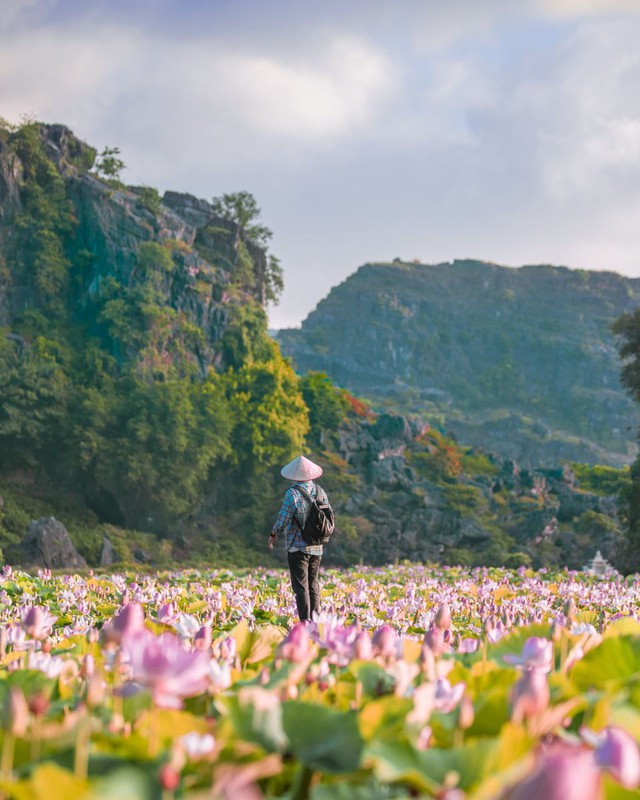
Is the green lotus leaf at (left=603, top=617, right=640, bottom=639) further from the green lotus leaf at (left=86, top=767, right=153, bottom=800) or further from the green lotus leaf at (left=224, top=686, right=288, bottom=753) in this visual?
the green lotus leaf at (left=86, top=767, right=153, bottom=800)

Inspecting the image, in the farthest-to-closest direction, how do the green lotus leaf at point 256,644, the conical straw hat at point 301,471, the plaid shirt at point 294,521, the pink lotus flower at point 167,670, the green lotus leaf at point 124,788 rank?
the conical straw hat at point 301,471 < the plaid shirt at point 294,521 < the green lotus leaf at point 256,644 < the pink lotus flower at point 167,670 < the green lotus leaf at point 124,788

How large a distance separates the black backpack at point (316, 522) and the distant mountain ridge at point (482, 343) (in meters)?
95.6

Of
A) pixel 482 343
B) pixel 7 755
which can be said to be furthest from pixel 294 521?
pixel 482 343

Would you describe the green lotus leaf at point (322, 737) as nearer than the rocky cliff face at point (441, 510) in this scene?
Yes

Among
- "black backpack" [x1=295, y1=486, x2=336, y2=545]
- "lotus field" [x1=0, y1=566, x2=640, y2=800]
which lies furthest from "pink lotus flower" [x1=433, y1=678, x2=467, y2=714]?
"black backpack" [x1=295, y1=486, x2=336, y2=545]

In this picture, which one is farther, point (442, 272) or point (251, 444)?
point (442, 272)

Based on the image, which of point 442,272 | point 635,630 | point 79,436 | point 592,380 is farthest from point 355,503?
point 442,272

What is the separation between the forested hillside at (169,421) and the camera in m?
32.2

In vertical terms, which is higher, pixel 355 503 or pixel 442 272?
pixel 442 272

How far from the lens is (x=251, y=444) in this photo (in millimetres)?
36406

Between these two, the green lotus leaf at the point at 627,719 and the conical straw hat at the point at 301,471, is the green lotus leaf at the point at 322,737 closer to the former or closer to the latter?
the green lotus leaf at the point at 627,719

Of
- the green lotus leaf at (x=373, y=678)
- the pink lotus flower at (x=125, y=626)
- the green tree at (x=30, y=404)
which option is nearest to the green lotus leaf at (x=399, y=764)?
the green lotus leaf at (x=373, y=678)

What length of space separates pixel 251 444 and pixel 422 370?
9621cm

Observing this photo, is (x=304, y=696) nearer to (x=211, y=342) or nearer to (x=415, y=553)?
(x=415, y=553)
